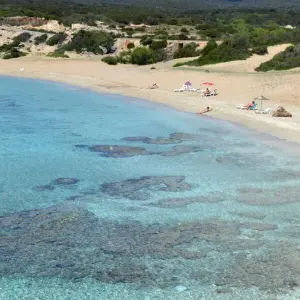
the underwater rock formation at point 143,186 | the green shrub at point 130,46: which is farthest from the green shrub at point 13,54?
the underwater rock formation at point 143,186

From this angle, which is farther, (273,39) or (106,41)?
(106,41)

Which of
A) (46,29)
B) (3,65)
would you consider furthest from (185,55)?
(46,29)

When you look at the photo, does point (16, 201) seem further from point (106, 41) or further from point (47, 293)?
point (106, 41)

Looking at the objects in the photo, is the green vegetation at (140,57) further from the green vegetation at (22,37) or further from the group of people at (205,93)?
the green vegetation at (22,37)

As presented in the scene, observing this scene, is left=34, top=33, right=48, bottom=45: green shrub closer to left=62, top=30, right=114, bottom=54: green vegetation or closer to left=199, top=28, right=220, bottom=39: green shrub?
left=62, top=30, right=114, bottom=54: green vegetation

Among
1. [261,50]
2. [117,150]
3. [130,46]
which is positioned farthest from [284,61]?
[117,150]

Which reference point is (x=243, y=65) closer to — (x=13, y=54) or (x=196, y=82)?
(x=196, y=82)
